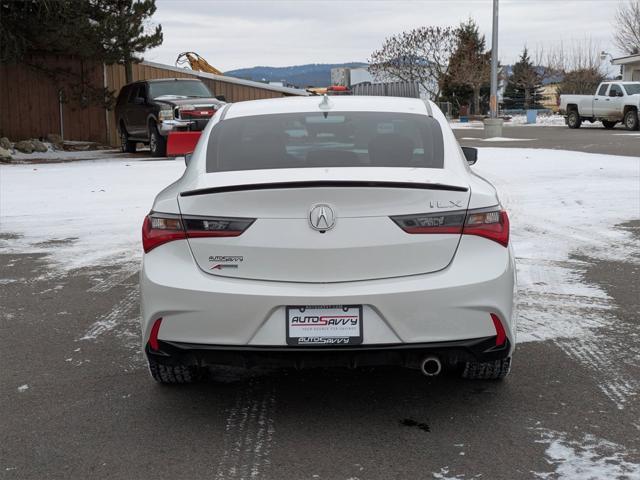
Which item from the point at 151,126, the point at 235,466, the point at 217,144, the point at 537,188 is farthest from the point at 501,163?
the point at 235,466

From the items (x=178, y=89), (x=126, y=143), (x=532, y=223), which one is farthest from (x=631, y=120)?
(x=532, y=223)

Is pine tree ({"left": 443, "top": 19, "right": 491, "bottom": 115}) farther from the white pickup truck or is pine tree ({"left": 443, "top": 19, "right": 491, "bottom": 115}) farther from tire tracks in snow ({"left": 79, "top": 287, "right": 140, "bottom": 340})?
tire tracks in snow ({"left": 79, "top": 287, "right": 140, "bottom": 340})

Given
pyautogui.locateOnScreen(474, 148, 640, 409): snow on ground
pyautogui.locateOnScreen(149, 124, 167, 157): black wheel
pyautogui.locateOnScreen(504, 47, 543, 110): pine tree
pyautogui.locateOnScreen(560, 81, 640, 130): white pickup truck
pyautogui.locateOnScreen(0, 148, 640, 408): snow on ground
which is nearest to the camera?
pyautogui.locateOnScreen(474, 148, 640, 409): snow on ground

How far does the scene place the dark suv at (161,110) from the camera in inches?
793

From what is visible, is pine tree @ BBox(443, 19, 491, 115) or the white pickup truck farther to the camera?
pine tree @ BBox(443, 19, 491, 115)

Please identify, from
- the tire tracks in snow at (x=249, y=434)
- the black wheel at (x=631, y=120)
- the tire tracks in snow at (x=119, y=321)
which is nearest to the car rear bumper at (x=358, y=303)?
the tire tracks in snow at (x=249, y=434)

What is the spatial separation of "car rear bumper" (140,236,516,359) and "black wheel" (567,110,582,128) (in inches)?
1374

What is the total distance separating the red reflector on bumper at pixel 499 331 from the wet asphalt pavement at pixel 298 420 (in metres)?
0.42

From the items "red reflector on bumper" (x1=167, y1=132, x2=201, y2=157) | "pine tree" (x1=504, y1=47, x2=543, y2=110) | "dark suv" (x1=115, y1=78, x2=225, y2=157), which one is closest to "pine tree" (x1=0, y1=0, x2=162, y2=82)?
"dark suv" (x1=115, y1=78, x2=225, y2=157)

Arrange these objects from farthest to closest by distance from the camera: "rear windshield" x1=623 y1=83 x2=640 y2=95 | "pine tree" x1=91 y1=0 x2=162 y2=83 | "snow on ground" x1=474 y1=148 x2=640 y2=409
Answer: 1. "rear windshield" x1=623 y1=83 x2=640 y2=95
2. "pine tree" x1=91 y1=0 x2=162 y2=83
3. "snow on ground" x1=474 y1=148 x2=640 y2=409

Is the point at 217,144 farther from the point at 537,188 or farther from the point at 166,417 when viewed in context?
the point at 537,188

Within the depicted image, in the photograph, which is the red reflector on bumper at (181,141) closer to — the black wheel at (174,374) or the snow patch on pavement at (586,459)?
the black wheel at (174,374)

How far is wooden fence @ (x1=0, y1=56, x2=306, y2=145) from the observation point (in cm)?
2627

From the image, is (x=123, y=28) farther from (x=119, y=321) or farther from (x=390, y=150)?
(x=390, y=150)
